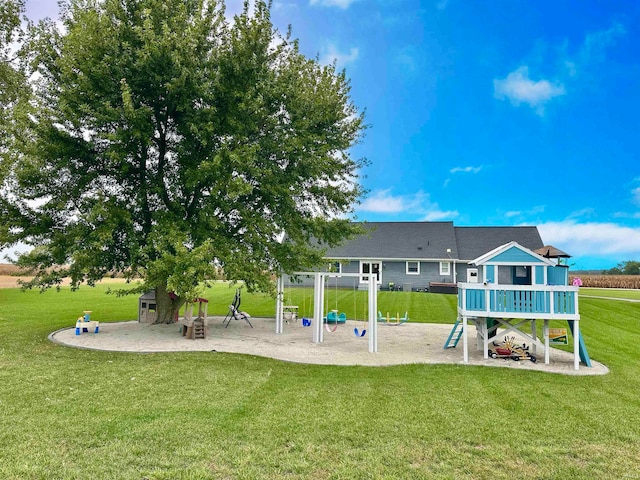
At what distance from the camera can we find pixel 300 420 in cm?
573

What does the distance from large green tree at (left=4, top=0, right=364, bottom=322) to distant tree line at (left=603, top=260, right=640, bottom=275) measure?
78.7 metres

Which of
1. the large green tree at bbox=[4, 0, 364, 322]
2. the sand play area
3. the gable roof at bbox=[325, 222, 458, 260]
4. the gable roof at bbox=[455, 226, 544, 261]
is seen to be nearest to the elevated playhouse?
the sand play area

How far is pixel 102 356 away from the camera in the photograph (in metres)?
9.99

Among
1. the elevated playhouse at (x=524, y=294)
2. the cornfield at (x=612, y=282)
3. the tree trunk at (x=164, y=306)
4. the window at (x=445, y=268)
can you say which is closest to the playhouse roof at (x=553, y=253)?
the elevated playhouse at (x=524, y=294)

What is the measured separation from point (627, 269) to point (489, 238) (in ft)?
196

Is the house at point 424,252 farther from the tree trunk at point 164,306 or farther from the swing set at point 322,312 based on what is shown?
the tree trunk at point 164,306

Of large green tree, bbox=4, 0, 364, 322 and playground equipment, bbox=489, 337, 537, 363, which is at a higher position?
large green tree, bbox=4, 0, 364, 322

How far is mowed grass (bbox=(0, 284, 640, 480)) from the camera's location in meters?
4.36

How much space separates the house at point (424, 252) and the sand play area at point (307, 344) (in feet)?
57.0

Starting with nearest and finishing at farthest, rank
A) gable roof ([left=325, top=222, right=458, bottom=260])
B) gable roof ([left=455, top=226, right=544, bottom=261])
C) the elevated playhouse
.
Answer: the elevated playhouse
gable roof ([left=325, top=222, right=458, bottom=260])
gable roof ([left=455, top=226, right=544, bottom=261])

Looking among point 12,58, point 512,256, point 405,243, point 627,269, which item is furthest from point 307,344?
point 627,269

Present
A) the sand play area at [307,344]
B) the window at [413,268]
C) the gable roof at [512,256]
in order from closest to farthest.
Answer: the sand play area at [307,344], the gable roof at [512,256], the window at [413,268]

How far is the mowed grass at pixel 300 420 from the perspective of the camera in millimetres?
4359

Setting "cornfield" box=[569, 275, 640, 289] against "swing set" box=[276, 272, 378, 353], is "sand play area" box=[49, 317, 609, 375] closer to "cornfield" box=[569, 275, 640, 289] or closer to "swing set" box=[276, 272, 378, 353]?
"swing set" box=[276, 272, 378, 353]
